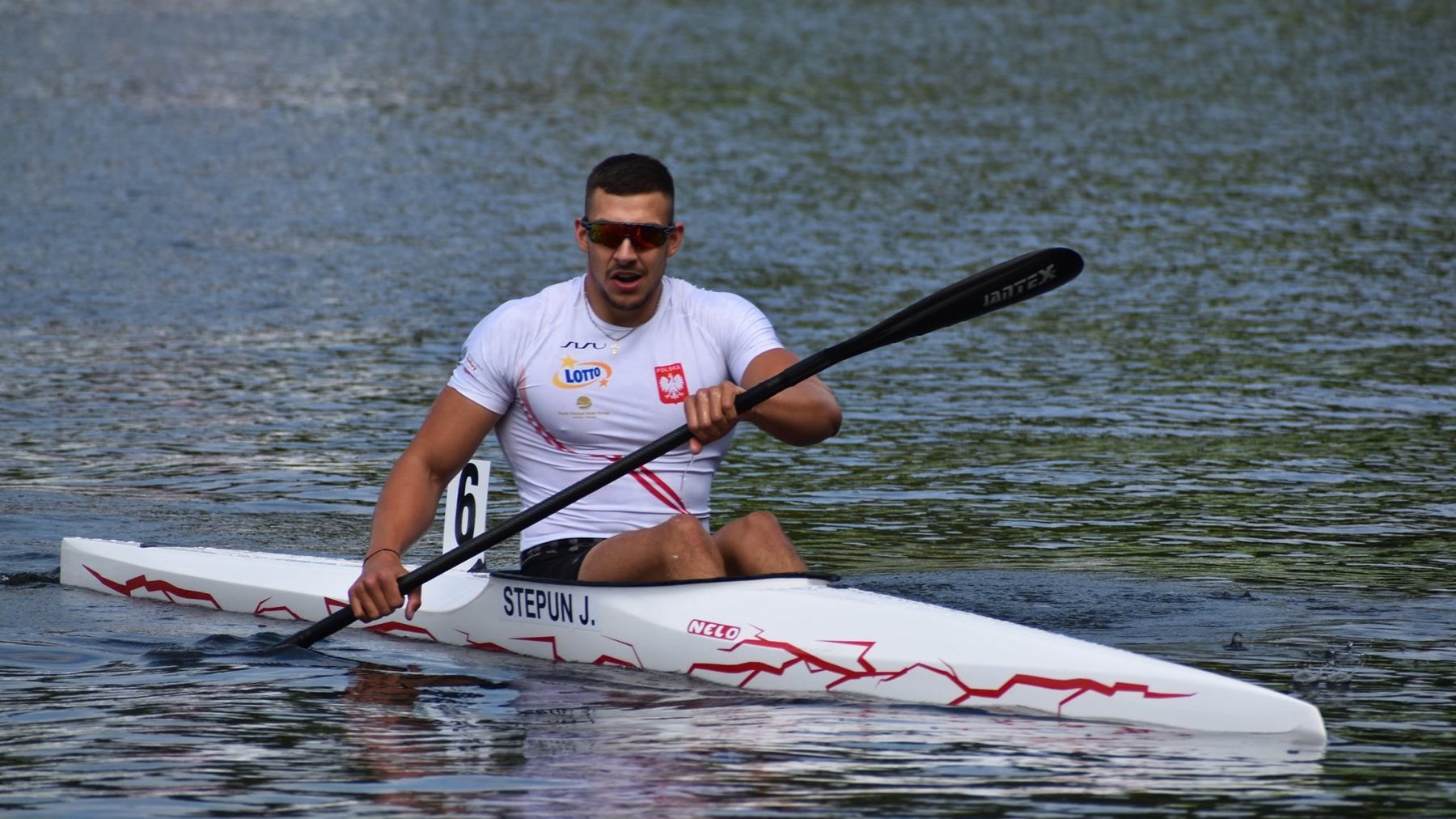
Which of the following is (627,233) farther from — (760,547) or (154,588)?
(154,588)

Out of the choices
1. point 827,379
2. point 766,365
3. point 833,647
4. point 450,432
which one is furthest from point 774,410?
point 827,379

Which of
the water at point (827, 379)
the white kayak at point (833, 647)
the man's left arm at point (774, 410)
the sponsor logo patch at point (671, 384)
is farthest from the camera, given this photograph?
the sponsor logo patch at point (671, 384)

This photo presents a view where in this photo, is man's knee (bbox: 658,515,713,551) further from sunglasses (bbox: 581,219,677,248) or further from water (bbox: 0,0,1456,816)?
sunglasses (bbox: 581,219,677,248)

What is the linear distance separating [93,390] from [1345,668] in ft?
30.1

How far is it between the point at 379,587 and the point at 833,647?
5.32ft

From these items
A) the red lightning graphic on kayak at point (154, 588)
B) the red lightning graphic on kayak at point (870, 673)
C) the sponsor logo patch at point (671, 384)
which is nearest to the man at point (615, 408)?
the sponsor logo patch at point (671, 384)

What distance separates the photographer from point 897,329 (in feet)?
25.3

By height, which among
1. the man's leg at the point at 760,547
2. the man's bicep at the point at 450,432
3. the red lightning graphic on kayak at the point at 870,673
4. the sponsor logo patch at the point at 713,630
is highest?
the man's bicep at the point at 450,432

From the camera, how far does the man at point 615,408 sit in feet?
24.6

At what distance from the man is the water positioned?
51cm

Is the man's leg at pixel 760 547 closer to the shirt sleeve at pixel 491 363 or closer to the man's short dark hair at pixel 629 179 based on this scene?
the shirt sleeve at pixel 491 363

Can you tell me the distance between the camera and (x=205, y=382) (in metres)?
14.4

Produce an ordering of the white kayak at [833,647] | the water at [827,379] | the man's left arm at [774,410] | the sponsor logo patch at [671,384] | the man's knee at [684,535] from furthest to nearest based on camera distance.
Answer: the sponsor logo patch at [671,384]
the man's knee at [684,535]
the man's left arm at [774,410]
the white kayak at [833,647]
the water at [827,379]

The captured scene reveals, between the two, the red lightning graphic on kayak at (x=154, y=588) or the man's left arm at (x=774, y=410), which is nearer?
the man's left arm at (x=774, y=410)
